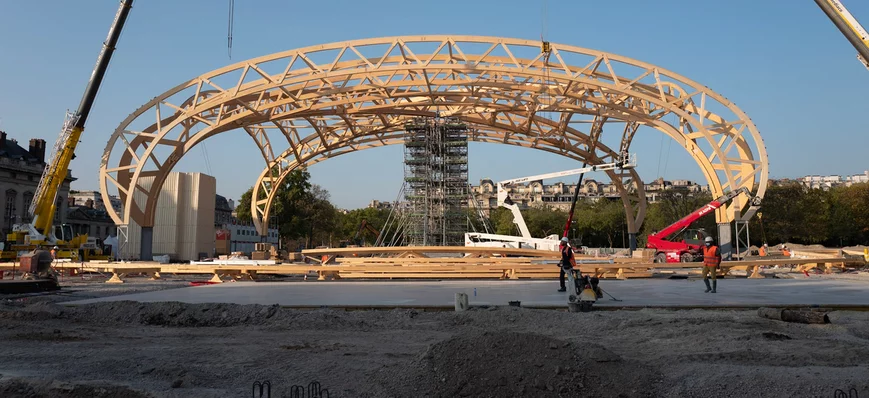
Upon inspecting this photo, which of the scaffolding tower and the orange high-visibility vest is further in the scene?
the scaffolding tower

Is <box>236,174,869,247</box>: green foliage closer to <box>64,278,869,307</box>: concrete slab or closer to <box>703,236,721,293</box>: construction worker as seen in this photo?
<box>64,278,869,307</box>: concrete slab

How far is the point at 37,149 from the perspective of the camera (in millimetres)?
73250

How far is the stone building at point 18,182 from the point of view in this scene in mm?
64125

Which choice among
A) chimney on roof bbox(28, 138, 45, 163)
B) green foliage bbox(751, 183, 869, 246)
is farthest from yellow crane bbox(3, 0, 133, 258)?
green foliage bbox(751, 183, 869, 246)

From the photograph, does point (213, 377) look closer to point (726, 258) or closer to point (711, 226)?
point (726, 258)

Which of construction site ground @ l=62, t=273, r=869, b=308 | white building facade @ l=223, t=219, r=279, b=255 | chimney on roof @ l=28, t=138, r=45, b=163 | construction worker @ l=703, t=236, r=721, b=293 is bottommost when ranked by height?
construction site ground @ l=62, t=273, r=869, b=308

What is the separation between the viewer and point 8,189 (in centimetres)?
6481

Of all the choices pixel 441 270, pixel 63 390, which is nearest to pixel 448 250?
pixel 441 270

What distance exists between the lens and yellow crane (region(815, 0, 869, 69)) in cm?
1558

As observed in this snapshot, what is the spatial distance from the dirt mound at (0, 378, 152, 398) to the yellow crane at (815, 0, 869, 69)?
17701mm

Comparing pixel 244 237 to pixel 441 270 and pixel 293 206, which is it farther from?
pixel 441 270

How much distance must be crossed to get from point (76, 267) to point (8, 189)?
50205 mm

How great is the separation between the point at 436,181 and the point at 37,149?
185 ft

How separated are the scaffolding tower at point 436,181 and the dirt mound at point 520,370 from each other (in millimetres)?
37054
